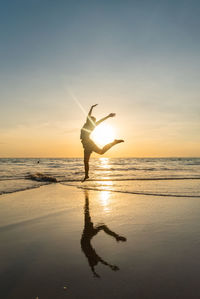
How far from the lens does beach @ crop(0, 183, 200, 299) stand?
10.5 ft

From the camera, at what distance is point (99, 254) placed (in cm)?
439

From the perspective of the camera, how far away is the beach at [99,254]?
321 cm

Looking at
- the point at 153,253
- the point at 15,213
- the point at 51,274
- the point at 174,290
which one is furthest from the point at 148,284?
the point at 15,213

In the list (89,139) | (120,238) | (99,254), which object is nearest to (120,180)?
(89,139)

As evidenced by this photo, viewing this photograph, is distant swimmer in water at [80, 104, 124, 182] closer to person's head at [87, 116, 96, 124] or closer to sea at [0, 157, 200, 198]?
person's head at [87, 116, 96, 124]

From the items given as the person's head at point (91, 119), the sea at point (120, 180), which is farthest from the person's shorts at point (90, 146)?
the sea at point (120, 180)

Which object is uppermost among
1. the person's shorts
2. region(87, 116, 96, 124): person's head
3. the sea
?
region(87, 116, 96, 124): person's head

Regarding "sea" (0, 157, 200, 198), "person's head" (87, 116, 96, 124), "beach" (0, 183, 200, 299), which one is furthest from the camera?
"sea" (0, 157, 200, 198)

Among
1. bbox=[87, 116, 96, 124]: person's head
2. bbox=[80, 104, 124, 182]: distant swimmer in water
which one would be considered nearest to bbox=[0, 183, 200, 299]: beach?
bbox=[80, 104, 124, 182]: distant swimmer in water

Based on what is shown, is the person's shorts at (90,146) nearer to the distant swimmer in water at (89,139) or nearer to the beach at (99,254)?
the distant swimmer in water at (89,139)

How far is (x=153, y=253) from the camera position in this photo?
4.37 meters

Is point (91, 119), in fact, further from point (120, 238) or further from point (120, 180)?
point (120, 180)

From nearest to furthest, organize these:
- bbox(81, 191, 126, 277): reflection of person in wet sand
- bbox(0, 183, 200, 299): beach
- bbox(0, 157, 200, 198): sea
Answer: bbox(0, 183, 200, 299): beach → bbox(81, 191, 126, 277): reflection of person in wet sand → bbox(0, 157, 200, 198): sea

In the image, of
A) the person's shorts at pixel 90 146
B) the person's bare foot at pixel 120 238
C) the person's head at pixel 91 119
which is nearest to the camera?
the person's bare foot at pixel 120 238
